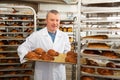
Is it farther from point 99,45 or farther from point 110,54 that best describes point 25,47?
point 110,54

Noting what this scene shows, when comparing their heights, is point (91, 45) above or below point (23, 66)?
above

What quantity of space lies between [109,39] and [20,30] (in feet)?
9.36

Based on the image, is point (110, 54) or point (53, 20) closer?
point (110, 54)

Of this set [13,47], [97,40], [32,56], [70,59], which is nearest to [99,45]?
[97,40]

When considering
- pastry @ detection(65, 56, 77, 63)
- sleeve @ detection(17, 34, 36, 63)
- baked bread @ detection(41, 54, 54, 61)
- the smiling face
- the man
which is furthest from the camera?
the man

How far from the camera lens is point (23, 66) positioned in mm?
4367

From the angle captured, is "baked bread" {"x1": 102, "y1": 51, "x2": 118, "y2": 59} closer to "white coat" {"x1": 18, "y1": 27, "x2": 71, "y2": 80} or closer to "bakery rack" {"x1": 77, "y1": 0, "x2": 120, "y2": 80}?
"bakery rack" {"x1": 77, "y1": 0, "x2": 120, "y2": 80}

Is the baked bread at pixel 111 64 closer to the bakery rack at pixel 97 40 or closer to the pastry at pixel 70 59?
the bakery rack at pixel 97 40

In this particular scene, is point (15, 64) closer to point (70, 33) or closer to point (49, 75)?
point (49, 75)

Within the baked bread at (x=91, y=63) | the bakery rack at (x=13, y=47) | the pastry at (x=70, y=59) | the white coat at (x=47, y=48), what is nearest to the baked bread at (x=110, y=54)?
the baked bread at (x=91, y=63)

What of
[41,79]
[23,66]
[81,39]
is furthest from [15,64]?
[81,39]

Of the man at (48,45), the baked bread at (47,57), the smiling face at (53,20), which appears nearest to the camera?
the baked bread at (47,57)

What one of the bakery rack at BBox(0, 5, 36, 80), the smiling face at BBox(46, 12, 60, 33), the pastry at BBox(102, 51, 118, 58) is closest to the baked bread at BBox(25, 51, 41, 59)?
the smiling face at BBox(46, 12, 60, 33)

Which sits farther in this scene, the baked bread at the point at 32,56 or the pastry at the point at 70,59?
the baked bread at the point at 32,56
